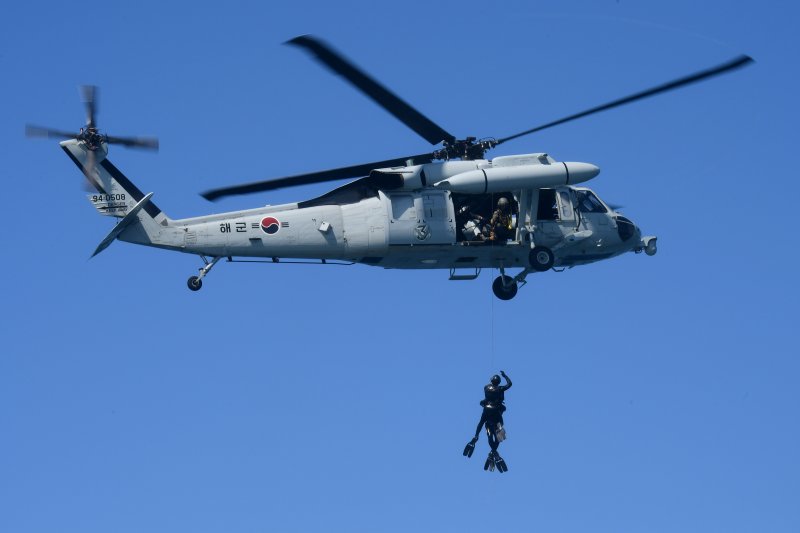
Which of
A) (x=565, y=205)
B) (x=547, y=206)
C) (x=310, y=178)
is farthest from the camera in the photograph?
(x=565, y=205)

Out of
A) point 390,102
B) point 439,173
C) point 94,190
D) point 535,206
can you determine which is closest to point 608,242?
point 535,206

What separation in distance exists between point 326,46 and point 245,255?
221 inches

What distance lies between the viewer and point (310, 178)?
2764 cm

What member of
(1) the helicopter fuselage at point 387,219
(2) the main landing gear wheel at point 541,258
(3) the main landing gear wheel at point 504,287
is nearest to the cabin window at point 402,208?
(1) the helicopter fuselage at point 387,219

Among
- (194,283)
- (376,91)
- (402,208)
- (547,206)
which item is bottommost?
(194,283)

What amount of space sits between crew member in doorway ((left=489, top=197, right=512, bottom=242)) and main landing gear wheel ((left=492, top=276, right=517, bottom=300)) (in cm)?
140

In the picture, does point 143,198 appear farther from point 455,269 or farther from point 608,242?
point 608,242

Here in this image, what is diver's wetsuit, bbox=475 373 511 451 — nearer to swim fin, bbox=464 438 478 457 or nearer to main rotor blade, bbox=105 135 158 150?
swim fin, bbox=464 438 478 457

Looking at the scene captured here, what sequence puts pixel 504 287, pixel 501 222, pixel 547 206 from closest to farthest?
pixel 501 222
pixel 547 206
pixel 504 287

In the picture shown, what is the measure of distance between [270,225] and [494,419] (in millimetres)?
6321

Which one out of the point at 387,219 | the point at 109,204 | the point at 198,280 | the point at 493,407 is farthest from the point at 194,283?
the point at 493,407

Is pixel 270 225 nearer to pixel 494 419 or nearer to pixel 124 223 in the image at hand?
A: pixel 124 223

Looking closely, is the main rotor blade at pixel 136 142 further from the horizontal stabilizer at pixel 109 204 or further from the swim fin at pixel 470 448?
the swim fin at pixel 470 448

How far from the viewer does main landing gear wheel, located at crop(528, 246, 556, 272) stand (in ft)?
94.2
